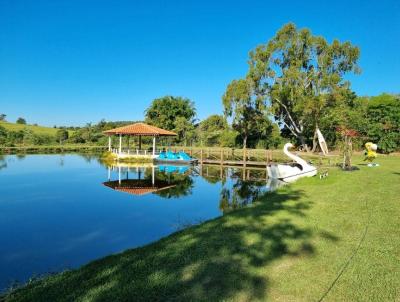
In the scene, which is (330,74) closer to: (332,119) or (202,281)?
(332,119)

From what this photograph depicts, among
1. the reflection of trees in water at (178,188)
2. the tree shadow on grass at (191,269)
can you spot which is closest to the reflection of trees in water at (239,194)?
the reflection of trees in water at (178,188)

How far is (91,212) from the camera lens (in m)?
9.10

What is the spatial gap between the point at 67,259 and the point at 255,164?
1925 centimetres

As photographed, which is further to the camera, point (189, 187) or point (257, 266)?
point (189, 187)

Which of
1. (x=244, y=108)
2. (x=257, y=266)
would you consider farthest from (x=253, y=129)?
(x=257, y=266)

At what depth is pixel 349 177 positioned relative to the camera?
1202cm

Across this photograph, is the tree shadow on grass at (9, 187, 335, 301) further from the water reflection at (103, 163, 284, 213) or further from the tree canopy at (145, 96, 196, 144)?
the tree canopy at (145, 96, 196, 144)

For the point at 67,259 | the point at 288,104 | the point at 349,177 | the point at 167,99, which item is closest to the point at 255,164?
the point at 288,104

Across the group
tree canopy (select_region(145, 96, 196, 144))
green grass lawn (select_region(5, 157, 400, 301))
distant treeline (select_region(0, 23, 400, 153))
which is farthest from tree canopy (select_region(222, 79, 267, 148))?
green grass lawn (select_region(5, 157, 400, 301))

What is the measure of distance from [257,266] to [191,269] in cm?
82

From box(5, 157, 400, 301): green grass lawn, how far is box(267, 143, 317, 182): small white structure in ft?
24.0

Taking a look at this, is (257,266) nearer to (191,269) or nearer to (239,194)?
(191,269)

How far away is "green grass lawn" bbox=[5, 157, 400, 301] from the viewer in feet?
10.6

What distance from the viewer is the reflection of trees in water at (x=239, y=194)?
10.2 m
